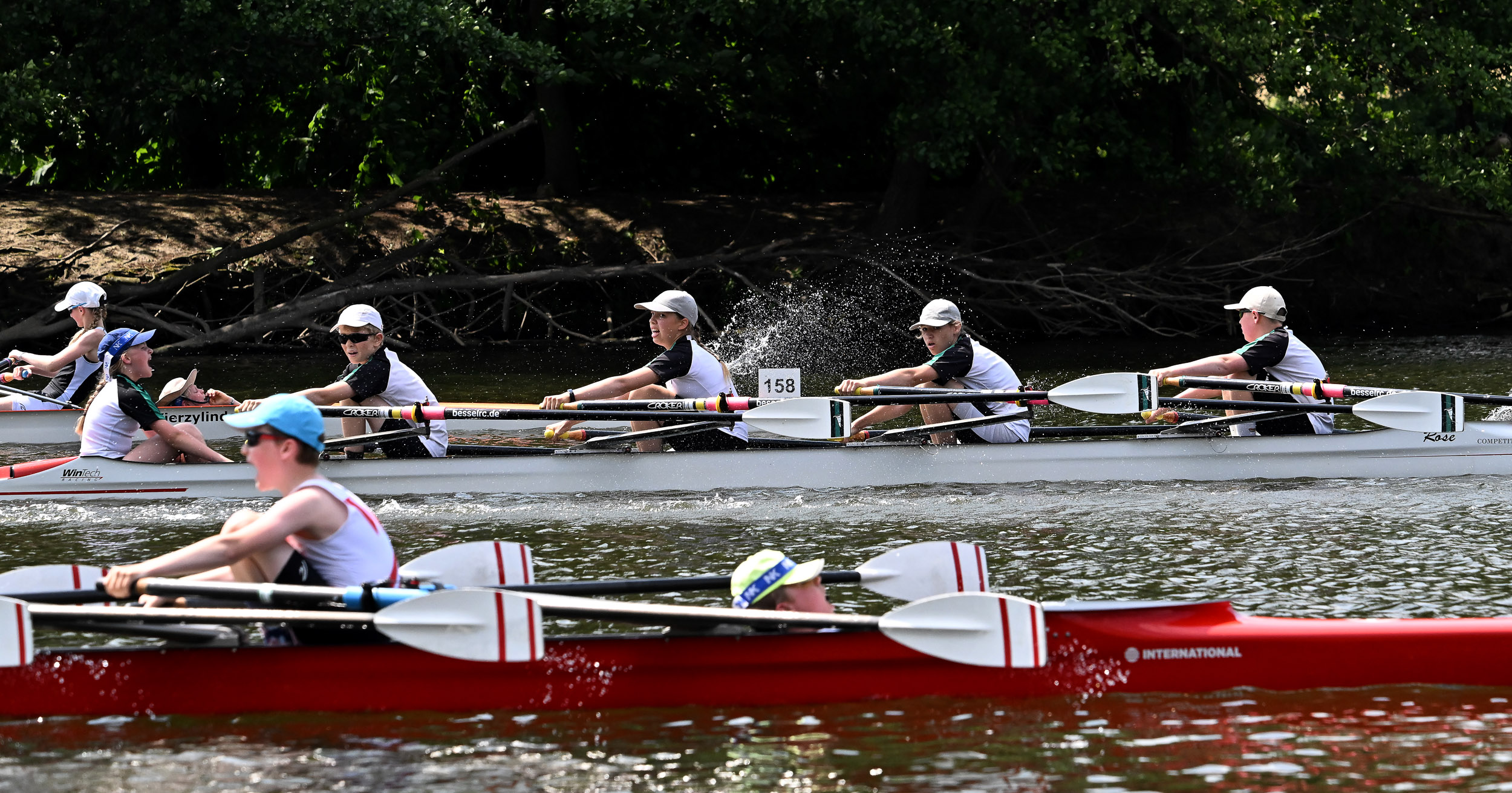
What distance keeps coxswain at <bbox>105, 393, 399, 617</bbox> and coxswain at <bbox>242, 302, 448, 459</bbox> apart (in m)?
5.01

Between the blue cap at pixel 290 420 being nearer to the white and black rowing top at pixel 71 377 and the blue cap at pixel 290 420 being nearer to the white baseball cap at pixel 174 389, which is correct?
the white baseball cap at pixel 174 389

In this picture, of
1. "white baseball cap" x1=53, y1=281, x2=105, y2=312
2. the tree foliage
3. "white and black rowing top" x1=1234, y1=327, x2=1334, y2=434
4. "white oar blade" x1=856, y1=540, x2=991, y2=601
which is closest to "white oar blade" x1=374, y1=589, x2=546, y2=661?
"white oar blade" x1=856, y1=540, x2=991, y2=601

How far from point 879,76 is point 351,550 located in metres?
18.9

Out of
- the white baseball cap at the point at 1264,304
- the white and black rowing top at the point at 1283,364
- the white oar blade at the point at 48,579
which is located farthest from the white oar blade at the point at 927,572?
the white baseball cap at the point at 1264,304

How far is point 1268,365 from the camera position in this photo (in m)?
11.8

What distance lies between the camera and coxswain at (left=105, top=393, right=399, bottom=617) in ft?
18.6

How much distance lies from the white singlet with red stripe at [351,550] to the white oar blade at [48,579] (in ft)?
3.76

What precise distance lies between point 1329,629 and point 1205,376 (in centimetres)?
609

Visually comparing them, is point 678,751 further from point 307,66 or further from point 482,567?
point 307,66

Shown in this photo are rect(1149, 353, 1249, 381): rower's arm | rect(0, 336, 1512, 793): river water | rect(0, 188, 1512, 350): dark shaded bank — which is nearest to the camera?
rect(0, 336, 1512, 793): river water

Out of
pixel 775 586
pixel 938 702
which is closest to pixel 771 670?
pixel 775 586

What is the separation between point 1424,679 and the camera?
20.4 ft

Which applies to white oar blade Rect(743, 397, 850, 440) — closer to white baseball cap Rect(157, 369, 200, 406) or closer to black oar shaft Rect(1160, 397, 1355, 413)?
black oar shaft Rect(1160, 397, 1355, 413)

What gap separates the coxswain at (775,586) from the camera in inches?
246
